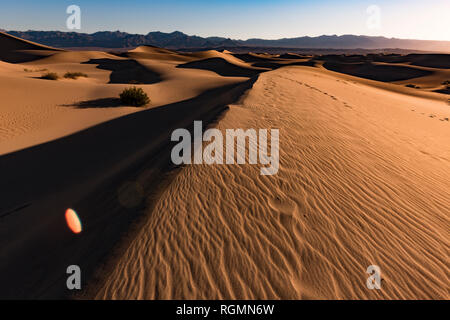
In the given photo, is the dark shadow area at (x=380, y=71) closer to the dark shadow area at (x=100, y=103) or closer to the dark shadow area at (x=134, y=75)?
the dark shadow area at (x=134, y=75)

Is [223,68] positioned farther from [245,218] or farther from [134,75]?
[245,218]

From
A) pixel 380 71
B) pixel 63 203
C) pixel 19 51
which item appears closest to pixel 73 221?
pixel 63 203

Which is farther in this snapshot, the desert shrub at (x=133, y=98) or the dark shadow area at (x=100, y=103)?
the desert shrub at (x=133, y=98)

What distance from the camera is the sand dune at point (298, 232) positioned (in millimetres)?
2539

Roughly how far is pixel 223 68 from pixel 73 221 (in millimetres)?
34391

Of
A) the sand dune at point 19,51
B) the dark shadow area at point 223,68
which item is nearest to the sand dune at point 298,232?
the dark shadow area at point 223,68

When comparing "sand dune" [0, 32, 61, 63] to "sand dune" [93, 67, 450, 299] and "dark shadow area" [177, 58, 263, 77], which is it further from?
"sand dune" [93, 67, 450, 299]

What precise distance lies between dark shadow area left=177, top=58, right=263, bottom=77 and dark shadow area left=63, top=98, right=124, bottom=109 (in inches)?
827

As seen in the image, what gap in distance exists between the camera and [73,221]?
4.08m

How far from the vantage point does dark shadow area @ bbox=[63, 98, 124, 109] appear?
13.1 meters

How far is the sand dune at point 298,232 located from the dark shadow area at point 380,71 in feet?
124

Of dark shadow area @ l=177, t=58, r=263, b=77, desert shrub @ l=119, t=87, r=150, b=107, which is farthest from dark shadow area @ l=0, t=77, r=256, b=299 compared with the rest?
dark shadow area @ l=177, t=58, r=263, b=77
